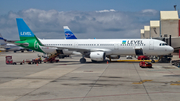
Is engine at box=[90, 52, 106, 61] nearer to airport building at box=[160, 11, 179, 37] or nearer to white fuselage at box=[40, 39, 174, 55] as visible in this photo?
white fuselage at box=[40, 39, 174, 55]

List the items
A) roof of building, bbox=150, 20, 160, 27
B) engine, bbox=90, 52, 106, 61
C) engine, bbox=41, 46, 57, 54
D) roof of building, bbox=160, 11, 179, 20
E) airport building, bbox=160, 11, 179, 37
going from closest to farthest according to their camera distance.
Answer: engine, bbox=90, 52, 106, 61 < engine, bbox=41, 46, 57, 54 < airport building, bbox=160, 11, 179, 37 < roof of building, bbox=160, 11, 179, 20 < roof of building, bbox=150, 20, 160, 27

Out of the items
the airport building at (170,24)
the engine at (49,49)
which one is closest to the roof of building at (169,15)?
the airport building at (170,24)

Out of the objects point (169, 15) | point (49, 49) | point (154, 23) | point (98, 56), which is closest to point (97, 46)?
point (98, 56)

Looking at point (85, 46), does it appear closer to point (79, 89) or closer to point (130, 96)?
point (79, 89)

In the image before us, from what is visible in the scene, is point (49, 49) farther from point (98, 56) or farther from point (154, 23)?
point (154, 23)

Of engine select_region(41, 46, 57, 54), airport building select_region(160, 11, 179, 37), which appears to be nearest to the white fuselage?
engine select_region(41, 46, 57, 54)

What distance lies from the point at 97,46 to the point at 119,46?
3992 millimetres

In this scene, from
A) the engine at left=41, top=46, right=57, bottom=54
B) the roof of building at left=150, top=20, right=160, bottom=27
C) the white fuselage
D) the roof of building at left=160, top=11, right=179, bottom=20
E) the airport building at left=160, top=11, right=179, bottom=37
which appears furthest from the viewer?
the roof of building at left=150, top=20, right=160, bottom=27

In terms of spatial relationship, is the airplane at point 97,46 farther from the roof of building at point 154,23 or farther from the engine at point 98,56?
the roof of building at point 154,23

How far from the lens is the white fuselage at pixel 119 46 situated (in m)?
36.9

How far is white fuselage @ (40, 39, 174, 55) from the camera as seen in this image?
36938 millimetres

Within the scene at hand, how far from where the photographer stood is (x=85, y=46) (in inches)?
1577

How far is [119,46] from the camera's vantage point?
38156 millimetres

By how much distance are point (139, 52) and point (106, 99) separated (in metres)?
26.1
